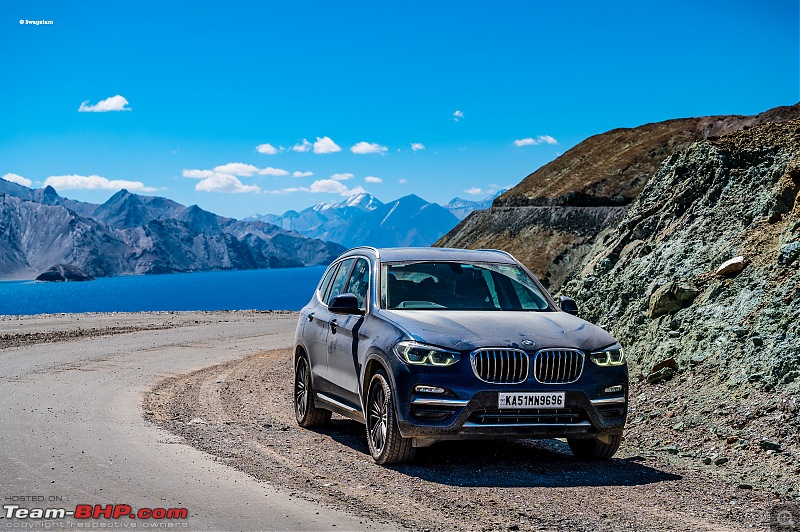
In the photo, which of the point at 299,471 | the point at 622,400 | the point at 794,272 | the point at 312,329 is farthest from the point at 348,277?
the point at 794,272

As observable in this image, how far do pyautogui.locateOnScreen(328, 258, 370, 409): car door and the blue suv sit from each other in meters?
0.02

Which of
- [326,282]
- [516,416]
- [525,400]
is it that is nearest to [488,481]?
[516,416]

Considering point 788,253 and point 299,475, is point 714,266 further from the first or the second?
point 299,475

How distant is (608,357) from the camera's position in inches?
293

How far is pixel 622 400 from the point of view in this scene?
7414 millimetres

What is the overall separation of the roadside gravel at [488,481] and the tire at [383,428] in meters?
0.12

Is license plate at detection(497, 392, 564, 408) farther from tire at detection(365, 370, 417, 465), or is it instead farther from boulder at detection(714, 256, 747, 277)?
boulder at detection(714, 256, 747, 277)

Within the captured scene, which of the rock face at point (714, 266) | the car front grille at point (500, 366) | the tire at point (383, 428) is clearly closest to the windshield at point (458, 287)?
the tire at point (383, 428)

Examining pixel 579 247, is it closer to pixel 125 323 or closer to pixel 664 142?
pixel 664 142

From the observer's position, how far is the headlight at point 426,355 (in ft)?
23.2

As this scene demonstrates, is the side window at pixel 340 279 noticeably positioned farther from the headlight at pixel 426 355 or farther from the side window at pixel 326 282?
the headlight at pixel 426 355

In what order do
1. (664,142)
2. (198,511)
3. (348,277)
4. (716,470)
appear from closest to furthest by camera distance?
(198,511) → (716,470) → (348,277) → (664,142)

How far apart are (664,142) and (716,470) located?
1278 inches

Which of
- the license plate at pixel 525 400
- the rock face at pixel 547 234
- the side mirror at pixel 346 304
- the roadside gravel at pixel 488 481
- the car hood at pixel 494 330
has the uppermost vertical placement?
the rock face at pixel 547 234
